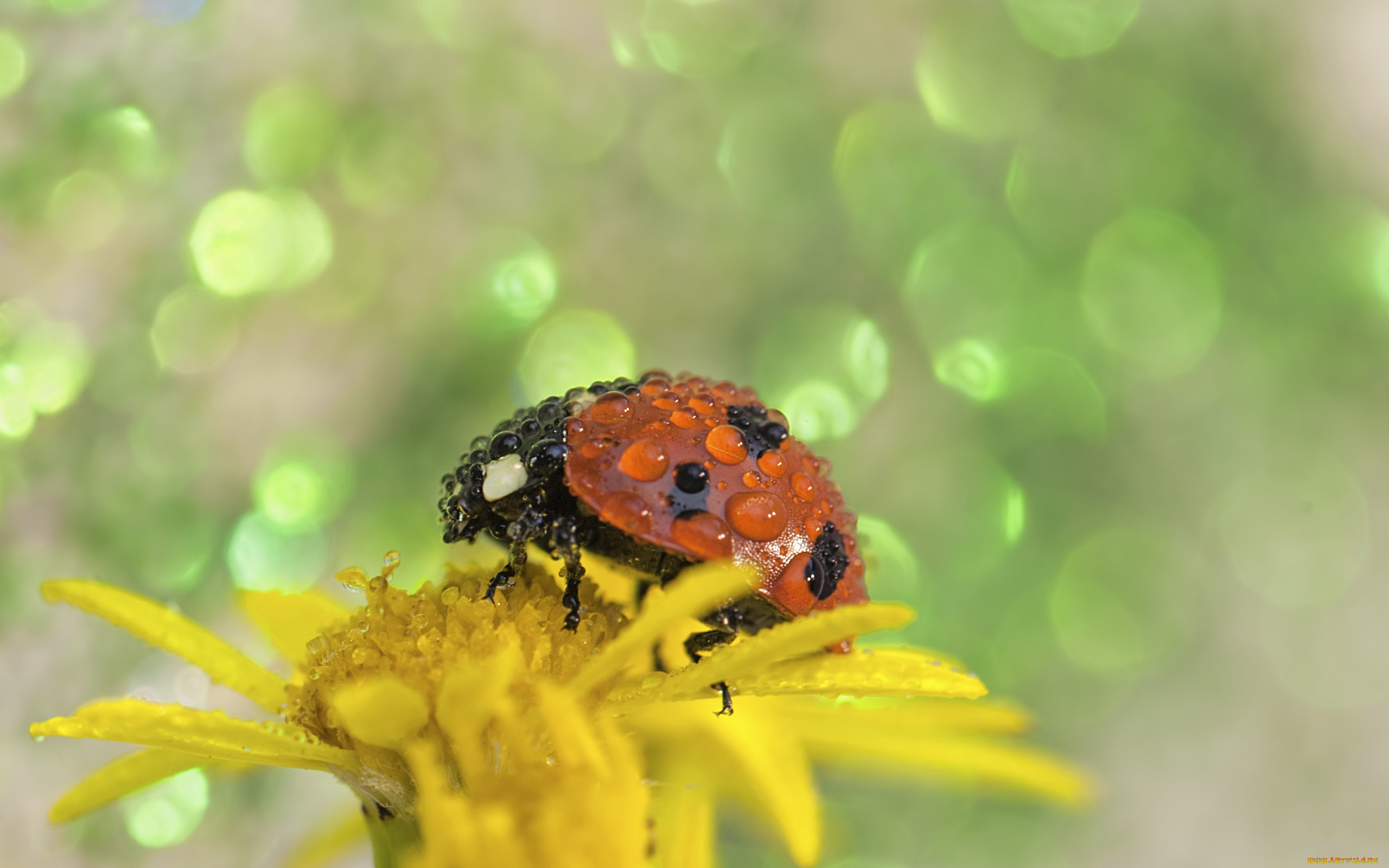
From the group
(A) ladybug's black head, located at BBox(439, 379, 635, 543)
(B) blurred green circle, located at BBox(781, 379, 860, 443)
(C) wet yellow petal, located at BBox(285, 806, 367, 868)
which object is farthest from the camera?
(B) blurred green circle, located at BBox(781, 379, 860, 443)

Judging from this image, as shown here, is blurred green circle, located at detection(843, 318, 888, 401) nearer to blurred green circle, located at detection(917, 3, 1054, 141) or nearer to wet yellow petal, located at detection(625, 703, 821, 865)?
blurred green circle, located at detection(917, 3, 1054, 141)

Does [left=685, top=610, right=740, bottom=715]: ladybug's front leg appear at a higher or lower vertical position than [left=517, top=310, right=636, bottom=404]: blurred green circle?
lower

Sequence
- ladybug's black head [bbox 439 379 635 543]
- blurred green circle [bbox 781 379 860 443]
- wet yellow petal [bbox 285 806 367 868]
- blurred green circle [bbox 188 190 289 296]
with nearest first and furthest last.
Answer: ladybug's black head [bbox 439 379 635 543], wet yellow petal [bbox 285 806 367 868], blurred green circle [bbox 188 190 289 296], blurred green circle [bbox 781 379 860 443]

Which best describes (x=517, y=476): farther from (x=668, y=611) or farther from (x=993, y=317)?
(x=993, y=317)

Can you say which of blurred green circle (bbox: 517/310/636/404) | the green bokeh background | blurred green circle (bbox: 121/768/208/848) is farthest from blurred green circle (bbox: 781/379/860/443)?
blurred green circle (bbox: 121/768/208/848)

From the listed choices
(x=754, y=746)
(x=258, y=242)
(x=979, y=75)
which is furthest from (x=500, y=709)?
(x=979, y=75)

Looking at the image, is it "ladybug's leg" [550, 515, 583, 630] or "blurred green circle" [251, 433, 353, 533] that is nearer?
"ladybug's leg" [550, 515, 583, 630]
